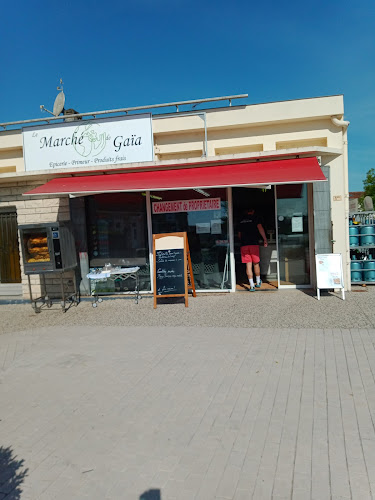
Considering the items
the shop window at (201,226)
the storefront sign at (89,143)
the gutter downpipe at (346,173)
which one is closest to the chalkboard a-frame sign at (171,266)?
the shop window at (201,226)

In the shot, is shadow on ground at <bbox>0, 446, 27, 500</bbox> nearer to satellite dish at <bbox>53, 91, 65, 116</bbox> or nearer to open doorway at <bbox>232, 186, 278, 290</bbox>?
open doorway at <bbox>232, 186, 278, 290</bbox>

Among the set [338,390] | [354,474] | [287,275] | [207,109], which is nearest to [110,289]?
[287,275]

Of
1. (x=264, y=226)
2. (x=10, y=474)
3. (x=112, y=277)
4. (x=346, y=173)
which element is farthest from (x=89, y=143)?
(x=10, y=474)

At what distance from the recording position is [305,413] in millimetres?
3781

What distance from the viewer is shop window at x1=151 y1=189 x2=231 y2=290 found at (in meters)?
9.41

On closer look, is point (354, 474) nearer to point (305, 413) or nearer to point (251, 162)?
point (305, 413)

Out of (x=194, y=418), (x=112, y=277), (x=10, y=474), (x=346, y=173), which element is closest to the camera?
(x=10, y=474)

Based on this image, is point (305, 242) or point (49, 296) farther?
point (49, 296)

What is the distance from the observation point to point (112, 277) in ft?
31.9

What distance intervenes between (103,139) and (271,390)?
7.20 metres

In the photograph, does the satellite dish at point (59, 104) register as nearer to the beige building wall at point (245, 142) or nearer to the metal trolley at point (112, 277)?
the beige building wall at point (245, 142)

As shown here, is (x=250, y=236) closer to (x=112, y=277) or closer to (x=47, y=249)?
(x=112, y=277)

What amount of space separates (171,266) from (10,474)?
222 inches

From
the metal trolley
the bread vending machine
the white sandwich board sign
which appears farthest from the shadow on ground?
the white sandwich board sign
